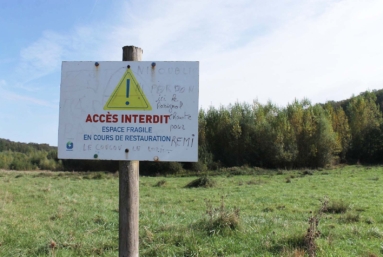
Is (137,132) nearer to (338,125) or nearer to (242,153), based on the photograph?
(242,153)

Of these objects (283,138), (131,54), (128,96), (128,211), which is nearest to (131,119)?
(128,96)

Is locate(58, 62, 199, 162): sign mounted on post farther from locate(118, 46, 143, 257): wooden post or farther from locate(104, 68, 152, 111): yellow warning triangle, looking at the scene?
locate(118, 46, 143, 257): wooden post

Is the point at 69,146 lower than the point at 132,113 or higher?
lower

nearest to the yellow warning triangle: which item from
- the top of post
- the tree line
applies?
the top of post

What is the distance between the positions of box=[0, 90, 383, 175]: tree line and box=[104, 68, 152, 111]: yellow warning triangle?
111ft

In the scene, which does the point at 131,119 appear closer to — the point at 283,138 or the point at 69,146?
the point at 69,146

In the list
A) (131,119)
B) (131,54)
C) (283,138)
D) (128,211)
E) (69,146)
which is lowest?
(128,211)

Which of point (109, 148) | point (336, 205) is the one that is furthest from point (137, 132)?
point (336, 205)

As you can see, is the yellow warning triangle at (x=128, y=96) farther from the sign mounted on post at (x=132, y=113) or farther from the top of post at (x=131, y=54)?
the top of post at (x=131, y=54)

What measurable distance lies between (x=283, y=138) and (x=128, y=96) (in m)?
37.5

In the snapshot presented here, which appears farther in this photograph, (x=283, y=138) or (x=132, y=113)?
(x=283, y=138)

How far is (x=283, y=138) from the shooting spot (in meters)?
38.8

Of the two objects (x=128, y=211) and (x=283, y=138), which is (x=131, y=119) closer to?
(x=128, y=211)

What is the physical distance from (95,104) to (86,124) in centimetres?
21
